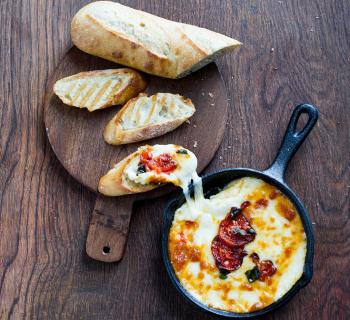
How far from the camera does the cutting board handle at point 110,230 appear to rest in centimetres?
287

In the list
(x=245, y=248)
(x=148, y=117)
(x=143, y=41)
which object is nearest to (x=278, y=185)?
(x=245, y=248)

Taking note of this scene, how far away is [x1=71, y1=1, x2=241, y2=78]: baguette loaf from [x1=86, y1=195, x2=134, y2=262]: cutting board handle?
65 cm

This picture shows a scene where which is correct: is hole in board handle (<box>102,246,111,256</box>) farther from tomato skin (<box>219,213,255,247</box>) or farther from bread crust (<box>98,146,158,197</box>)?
tomato skin (<box>219,213,255,247</box>)

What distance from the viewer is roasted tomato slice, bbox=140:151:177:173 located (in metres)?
2.79

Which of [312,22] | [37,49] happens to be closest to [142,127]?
[37,49]

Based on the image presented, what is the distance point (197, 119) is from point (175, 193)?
37cm

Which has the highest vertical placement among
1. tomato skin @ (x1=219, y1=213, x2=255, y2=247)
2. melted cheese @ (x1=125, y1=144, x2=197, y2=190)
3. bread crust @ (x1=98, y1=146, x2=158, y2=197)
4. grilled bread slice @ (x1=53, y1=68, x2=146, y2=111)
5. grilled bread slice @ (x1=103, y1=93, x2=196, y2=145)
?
grilled bread slice @ (x1=53, y1=68, x2=146, y2=111)

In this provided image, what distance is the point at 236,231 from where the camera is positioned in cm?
271

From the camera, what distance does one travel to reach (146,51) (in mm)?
2840

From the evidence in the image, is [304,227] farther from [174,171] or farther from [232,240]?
[174,171]

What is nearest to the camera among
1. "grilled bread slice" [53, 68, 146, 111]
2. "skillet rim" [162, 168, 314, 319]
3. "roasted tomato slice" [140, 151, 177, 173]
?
"skillet rim" [162, 168, 314, 319]

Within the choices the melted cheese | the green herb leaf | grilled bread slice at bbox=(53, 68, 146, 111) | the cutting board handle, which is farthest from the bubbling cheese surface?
grilled bread slice at bbox=(53, 68, 146, 111)

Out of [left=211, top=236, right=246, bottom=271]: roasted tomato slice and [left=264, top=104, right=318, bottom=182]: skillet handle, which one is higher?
[left=264, top=104, right=318, bottom=182]: skillet handle

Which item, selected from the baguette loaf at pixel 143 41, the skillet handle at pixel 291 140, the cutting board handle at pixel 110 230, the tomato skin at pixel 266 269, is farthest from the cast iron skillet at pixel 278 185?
the baguette loaf at pixel 143 41
